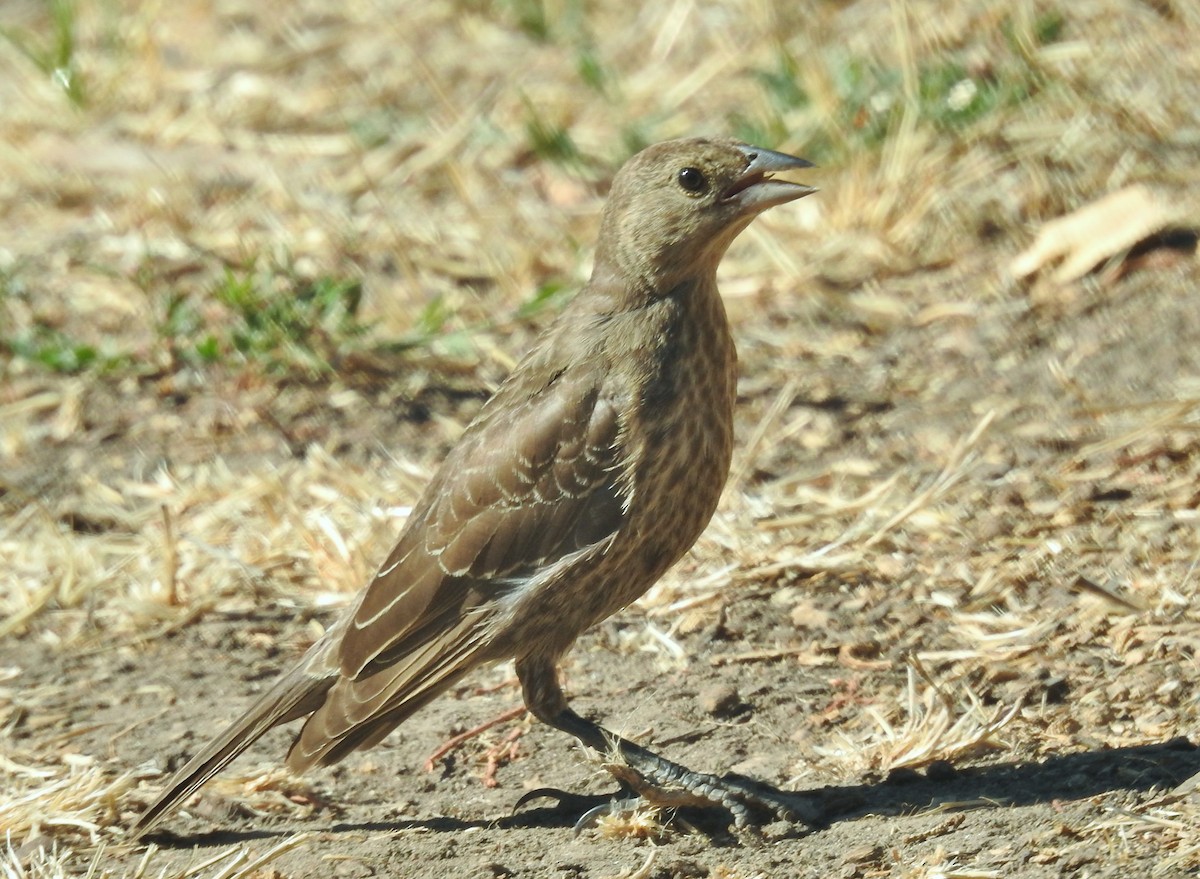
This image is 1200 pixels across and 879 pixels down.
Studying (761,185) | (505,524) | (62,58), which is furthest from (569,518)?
(62,58)

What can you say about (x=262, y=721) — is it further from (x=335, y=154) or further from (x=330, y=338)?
(x=335, y=154)

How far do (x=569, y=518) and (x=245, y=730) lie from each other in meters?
0.89

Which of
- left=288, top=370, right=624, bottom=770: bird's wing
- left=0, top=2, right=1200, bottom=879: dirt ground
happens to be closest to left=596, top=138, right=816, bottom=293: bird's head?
left=288, top=370, right=624, bottom=770: bird's wing

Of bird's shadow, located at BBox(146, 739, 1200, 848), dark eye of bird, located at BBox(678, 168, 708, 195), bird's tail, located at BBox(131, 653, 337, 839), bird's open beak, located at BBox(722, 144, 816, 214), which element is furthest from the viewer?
dark eye of bird, located at BBox(678, 168, 708, 195)

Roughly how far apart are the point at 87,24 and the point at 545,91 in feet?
8.71

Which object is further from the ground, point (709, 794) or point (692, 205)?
point (692, 205)

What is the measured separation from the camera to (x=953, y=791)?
3.90m

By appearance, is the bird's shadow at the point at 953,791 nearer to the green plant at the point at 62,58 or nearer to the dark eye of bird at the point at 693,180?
the dark eye of bird at the point at 693,180

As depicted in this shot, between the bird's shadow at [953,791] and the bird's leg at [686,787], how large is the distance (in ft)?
0.17

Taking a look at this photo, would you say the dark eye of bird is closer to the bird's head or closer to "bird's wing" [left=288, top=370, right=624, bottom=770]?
the bird's head

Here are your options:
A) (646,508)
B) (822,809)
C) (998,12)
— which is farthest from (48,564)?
(998,12)

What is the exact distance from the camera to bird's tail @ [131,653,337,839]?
3912mm

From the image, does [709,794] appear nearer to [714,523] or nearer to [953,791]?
[953,791]

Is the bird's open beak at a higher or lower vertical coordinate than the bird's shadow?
higher
